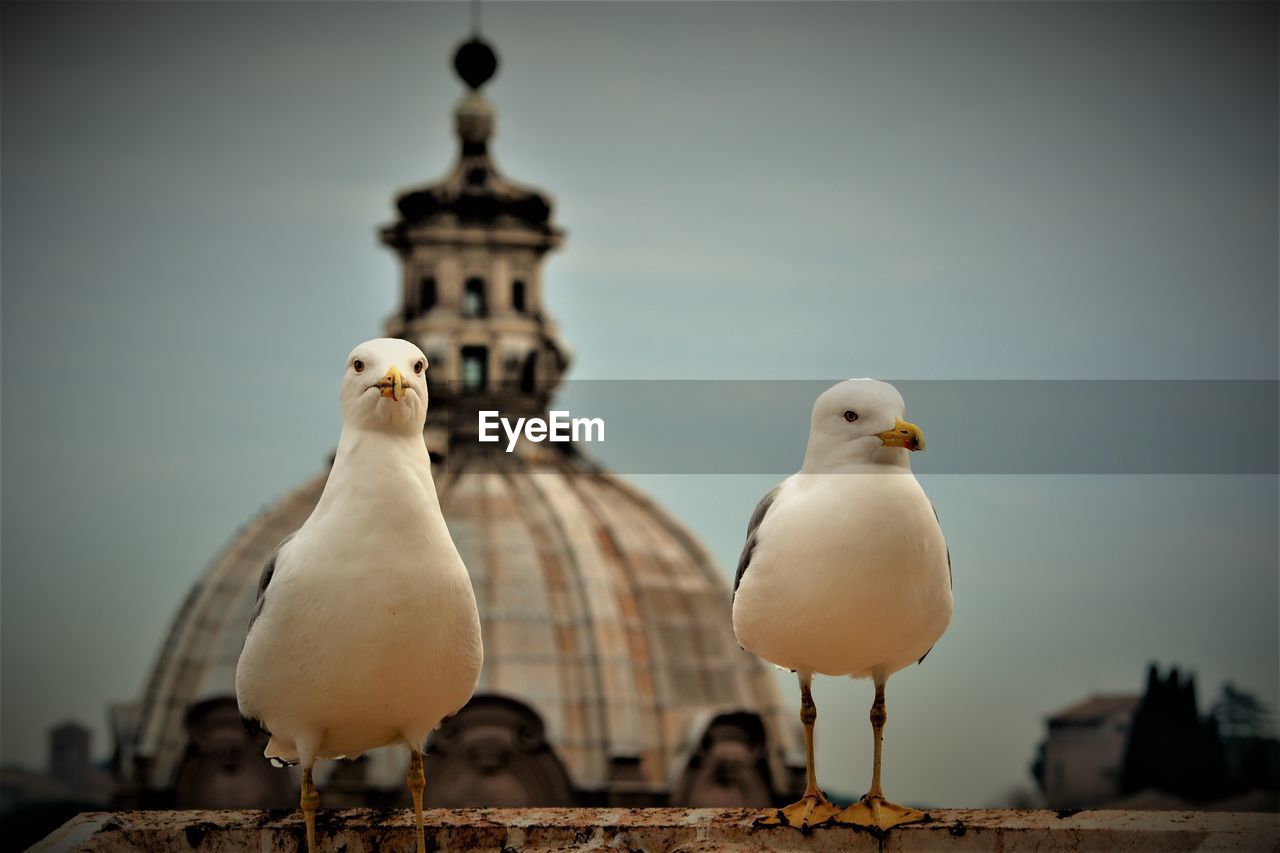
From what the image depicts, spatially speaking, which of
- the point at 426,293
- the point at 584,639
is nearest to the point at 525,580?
the point at 584,639

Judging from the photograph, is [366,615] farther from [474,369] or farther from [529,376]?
[474,369]

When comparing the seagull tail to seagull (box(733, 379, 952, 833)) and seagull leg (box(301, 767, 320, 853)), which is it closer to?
seagull leg (box(301, 767, 320, 853))

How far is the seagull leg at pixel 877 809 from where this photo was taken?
18141 millimetres

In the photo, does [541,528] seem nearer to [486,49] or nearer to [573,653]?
[573,653]

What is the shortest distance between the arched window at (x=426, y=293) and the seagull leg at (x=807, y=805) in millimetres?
76764

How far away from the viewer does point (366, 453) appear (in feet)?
55.2

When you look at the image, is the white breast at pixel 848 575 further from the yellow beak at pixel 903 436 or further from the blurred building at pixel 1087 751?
the blurred building at pixel 1087 751

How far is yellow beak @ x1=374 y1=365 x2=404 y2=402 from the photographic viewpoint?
16.5m

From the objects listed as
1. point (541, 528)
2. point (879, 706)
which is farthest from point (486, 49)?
point (879, 706)

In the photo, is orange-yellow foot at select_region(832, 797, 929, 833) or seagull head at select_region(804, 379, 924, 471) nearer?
seagull head at select_region(804, 379, 924, 471)

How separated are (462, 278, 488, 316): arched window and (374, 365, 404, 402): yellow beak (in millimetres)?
77111

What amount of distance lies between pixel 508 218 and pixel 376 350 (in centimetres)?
7827

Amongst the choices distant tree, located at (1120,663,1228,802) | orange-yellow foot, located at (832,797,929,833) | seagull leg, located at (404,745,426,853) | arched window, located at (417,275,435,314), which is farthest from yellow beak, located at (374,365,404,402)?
arched window, located at (417,275,435,314)

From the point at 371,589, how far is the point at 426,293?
78.9 metres
